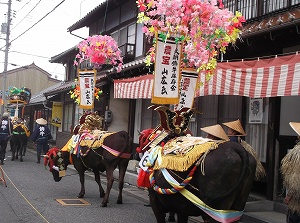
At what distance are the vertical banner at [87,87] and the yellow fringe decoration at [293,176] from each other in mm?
7726

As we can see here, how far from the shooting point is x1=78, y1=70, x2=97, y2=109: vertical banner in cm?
1173

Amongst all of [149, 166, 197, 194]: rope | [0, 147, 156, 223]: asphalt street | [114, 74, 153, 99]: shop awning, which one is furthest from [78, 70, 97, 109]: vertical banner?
[149, 166, 197, 194]: rope

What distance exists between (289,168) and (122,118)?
39.7 feet

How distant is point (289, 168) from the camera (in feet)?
16.0

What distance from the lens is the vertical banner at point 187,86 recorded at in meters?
7.43

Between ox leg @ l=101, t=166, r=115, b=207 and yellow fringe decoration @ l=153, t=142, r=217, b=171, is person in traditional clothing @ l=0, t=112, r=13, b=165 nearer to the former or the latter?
ox leg @ l=101, t=166, r=115, b=207

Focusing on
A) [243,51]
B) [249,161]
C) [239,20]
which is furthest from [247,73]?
[249,161]

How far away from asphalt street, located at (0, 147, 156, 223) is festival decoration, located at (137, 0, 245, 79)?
3.67 metres


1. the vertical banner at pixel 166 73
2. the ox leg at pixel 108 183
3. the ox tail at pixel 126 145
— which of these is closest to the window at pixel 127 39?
the ox tail at pixel 126 145

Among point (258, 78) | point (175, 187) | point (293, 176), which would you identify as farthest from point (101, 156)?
point (293, 176)

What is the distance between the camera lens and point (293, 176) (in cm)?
476

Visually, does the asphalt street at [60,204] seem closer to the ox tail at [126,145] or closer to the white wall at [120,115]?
the ox tail at [126,145]

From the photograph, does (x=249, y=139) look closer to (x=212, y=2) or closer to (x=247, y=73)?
(x=247, y=73)

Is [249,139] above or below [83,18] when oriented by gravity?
below
